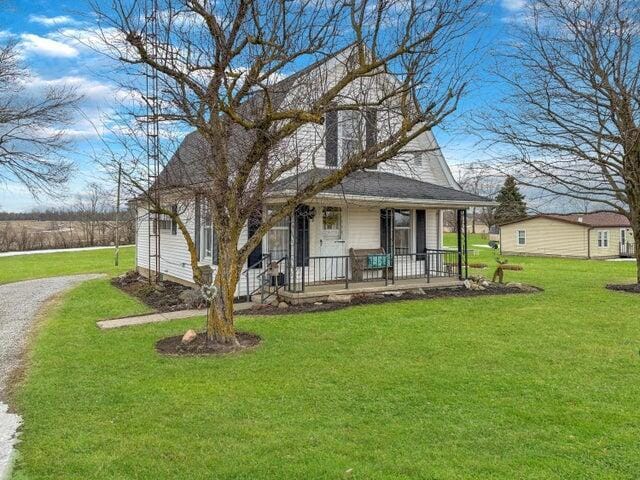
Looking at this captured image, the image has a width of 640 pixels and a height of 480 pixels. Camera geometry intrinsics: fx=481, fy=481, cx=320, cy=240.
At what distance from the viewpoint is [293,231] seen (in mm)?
11703

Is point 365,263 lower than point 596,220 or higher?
lower

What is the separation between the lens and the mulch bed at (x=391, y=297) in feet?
33.2

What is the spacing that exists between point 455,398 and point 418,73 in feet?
17.1

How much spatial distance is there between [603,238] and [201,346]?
3043cm

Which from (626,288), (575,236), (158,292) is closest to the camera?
(158,292)

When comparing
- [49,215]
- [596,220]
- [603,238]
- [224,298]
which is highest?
[49,215]

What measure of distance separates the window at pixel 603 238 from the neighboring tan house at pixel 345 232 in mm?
20050

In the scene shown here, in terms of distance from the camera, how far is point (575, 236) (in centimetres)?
3048

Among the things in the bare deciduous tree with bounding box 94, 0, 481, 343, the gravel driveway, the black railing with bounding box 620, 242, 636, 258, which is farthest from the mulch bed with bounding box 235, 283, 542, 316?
the black railing with bounding box 620, 242, 636, 258

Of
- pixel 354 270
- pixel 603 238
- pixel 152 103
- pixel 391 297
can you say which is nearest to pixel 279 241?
pixel 354 270

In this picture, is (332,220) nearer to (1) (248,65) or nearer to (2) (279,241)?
(2) (279,241)

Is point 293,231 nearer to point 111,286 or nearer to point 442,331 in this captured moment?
point 442,331

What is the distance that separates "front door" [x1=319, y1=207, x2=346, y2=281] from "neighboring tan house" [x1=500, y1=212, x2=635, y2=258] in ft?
68.7

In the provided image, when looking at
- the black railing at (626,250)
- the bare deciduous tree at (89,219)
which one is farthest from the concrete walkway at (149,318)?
the bare deciduous tree at (89,219)
